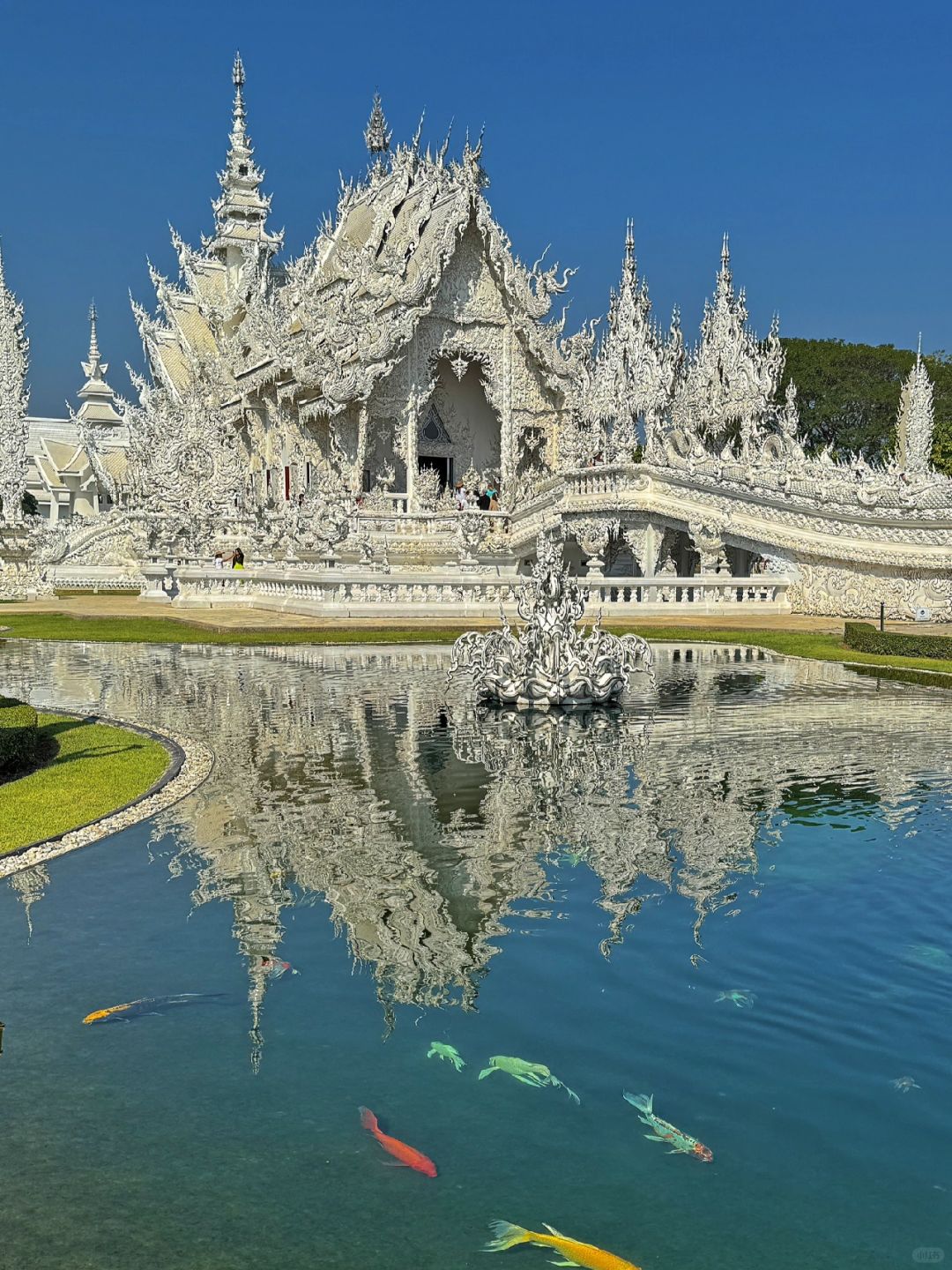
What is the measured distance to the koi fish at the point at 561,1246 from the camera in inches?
151

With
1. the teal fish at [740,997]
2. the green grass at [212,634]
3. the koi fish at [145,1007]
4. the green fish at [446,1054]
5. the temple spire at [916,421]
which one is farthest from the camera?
the temple spire at [916,421]

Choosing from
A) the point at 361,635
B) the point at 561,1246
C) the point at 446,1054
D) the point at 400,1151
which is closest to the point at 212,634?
the point at 361,635

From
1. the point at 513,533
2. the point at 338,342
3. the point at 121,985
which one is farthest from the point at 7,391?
the point at 121,985

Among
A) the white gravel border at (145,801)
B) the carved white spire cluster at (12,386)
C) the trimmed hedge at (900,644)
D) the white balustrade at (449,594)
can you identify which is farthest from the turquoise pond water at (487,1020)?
the carved white spire cluster at (12,386)

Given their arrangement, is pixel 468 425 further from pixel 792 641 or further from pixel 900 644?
pixel 900 644

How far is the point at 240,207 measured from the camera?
58.0 metres

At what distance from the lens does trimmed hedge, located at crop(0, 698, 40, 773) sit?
10555 millimetres

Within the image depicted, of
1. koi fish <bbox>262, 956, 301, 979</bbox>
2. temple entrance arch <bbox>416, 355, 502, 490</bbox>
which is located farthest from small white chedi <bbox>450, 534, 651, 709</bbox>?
temple entrance arch <bbox>416, 355, 502, 490</bbox>

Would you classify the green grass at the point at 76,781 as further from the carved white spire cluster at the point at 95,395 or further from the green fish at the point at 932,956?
the carved white spire cluster at the point at 95,395

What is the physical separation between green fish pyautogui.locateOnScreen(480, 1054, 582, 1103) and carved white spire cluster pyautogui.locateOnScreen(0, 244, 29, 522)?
53.8m

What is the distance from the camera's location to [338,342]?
37.9 metres

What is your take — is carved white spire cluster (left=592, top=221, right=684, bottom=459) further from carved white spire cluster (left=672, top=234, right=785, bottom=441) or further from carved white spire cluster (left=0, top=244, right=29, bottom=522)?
carved white spire cluster (left=0, top=244, right=29, bottom=522)

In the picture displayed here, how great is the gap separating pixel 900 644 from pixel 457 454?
2443 centimetres

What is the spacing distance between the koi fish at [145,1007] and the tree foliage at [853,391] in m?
56.2
